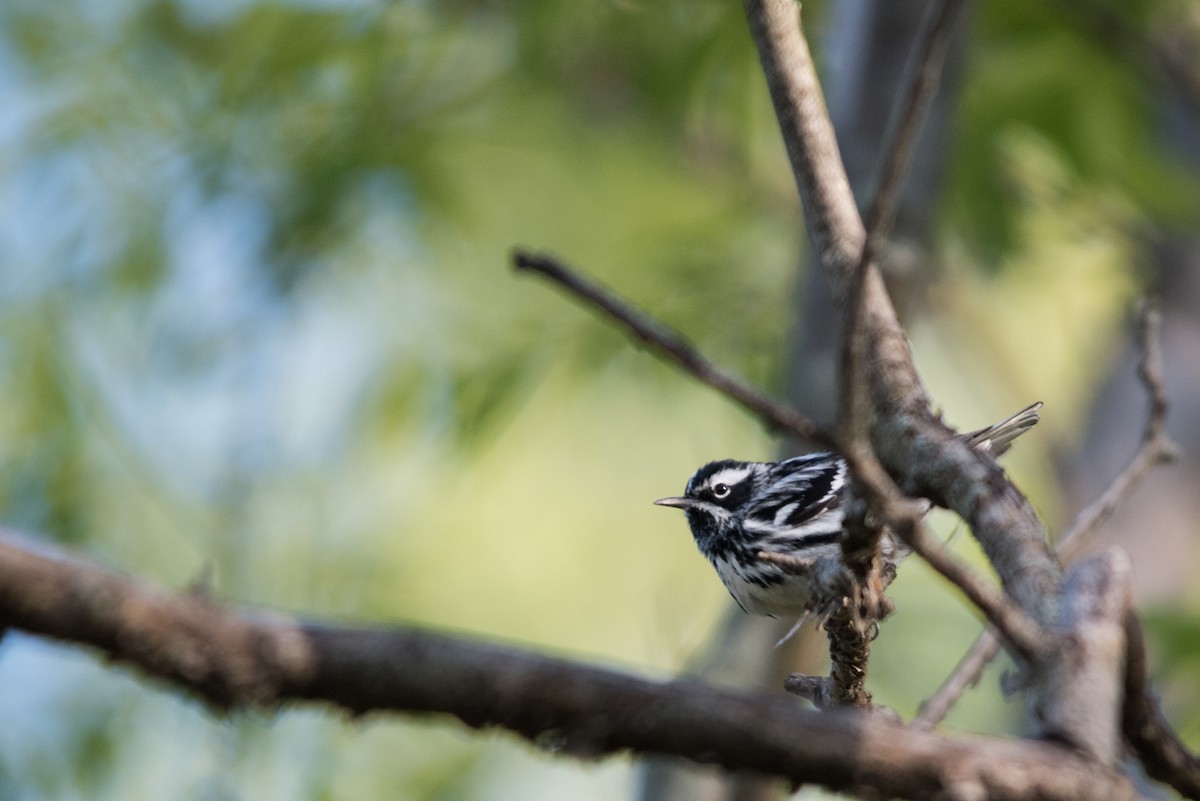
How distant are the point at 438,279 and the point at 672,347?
605 cm

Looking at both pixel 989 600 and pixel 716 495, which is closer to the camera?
pixel 989 600

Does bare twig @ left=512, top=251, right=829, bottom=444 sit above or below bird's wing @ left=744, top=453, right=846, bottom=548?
below

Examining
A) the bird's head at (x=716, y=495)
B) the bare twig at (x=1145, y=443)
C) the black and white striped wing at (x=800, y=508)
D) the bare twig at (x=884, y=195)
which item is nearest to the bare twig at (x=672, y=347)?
the bare twig at (x=884, y=195)

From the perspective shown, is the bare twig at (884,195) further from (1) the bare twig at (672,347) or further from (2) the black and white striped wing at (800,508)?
Result: (2) the black and white striped wing at (800,508)

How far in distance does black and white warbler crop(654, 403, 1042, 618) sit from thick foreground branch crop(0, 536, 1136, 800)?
1474 mm

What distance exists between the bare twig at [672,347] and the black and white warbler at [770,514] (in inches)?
53.1

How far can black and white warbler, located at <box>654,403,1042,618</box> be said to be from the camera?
9.74 feet

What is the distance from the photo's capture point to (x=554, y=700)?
1.11 meters

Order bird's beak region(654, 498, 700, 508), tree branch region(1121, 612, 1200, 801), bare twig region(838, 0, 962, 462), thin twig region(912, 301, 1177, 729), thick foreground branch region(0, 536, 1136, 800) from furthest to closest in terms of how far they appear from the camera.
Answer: bird's beak region(654, 498, 700, 508) < thin twig region(912, 301, 1177, 729) < tree branch region(1121, 612, 1200, 801) < bare twig region(838, 0, 962, 462) < thick foreground branch region(0, 536, 1136, 800)

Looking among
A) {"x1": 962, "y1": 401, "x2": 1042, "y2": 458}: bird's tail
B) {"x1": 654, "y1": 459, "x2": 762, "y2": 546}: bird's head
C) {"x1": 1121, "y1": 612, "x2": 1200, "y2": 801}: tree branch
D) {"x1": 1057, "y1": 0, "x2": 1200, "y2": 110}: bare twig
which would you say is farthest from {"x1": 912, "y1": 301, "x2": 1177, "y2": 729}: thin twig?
{"x1": 1057, "y1": 0, "x2": 1200, "y2": 110}: bare twig

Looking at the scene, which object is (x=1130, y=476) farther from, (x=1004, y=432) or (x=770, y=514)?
(x=770, y=514)

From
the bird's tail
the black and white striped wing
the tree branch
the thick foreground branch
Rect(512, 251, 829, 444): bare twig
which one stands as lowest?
the thick foreground branch

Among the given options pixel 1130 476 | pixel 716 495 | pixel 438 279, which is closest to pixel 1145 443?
pixel 1130 476

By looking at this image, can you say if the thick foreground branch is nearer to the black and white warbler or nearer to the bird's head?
the black and white warbler
